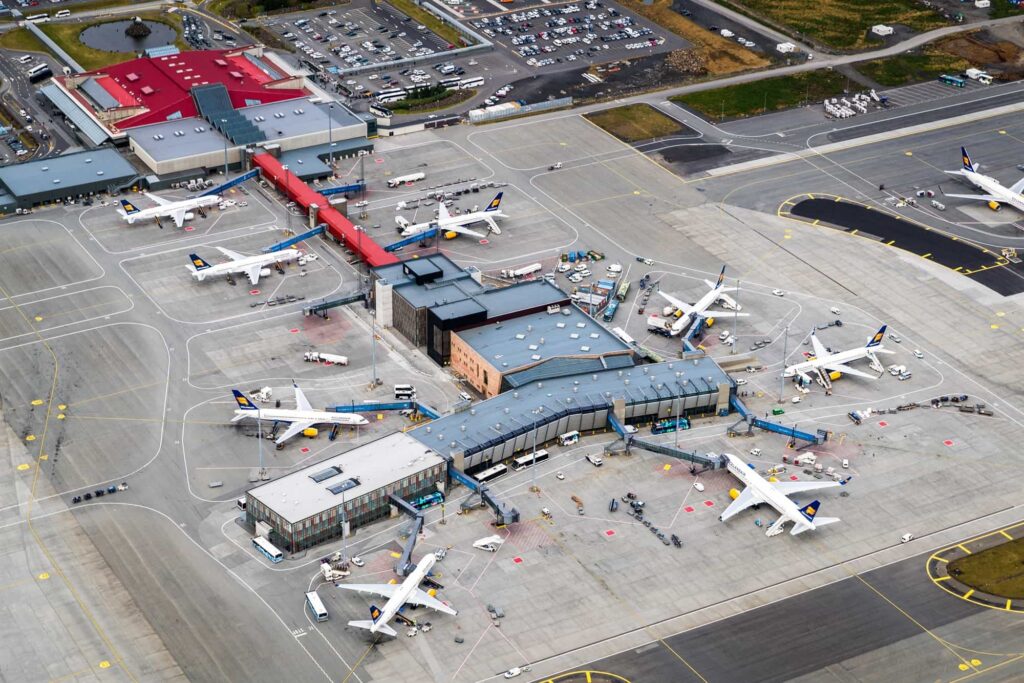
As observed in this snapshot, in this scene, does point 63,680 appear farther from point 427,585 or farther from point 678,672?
point 678,672

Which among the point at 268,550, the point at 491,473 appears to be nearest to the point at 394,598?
the point at 268,550

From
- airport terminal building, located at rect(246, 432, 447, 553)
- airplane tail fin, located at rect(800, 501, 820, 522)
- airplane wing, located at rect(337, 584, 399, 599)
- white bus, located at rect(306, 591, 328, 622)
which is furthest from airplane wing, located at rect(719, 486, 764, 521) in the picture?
white bus, located at rect(306, 591, 328, 622)

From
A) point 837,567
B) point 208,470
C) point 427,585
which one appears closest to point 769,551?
point 837,567

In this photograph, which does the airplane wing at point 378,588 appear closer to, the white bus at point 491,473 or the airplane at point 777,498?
the white bus at point 491,473

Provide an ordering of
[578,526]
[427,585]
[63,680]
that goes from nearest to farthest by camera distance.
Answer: [63,680], [427,585], [578,526]

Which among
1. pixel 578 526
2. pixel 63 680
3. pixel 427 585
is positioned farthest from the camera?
pixel 578 526

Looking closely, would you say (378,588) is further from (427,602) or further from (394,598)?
(427,602)
